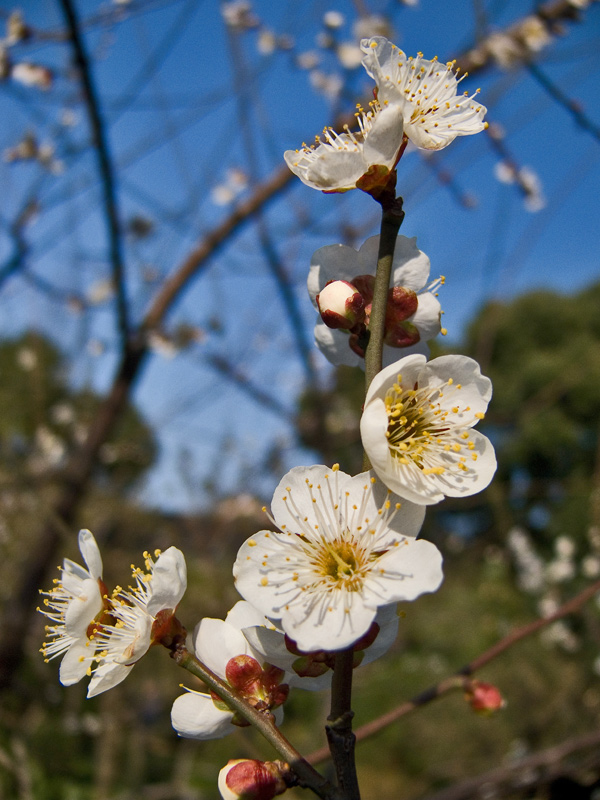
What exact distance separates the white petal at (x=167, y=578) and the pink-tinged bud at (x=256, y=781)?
137 millimetres

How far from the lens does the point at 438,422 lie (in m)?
0.56

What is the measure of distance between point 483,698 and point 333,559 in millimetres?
327

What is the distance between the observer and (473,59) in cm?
190

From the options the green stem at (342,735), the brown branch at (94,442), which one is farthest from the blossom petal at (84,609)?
the brown branch at (94,442)

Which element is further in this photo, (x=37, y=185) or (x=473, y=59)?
(x=37, y=185)

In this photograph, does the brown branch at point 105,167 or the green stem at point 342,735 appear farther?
the brown branch at point 105,167

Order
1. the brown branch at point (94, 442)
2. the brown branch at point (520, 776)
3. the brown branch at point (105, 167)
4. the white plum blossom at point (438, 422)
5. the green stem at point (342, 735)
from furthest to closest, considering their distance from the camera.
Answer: the brown branch at point (94, 442) < the brown branch at point (105, 167) < the brown branch at point (520, 776) < the white plum blossom at point (438, 422) < the green stem at point (342, 735)

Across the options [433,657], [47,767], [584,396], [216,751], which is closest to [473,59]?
[47,767]

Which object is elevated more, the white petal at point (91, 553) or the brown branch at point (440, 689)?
the white petal at point (91, 553)

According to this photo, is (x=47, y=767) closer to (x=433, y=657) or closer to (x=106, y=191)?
(x=106, y=191)

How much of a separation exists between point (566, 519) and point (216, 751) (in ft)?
17.5

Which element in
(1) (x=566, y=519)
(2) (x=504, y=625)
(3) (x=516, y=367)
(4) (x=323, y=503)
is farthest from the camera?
(3) (x=516, y=367)

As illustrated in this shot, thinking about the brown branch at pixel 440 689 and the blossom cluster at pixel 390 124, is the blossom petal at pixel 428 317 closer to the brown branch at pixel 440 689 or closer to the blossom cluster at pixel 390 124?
the blossom cluster at pixel 390 124

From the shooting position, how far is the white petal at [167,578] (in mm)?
469
